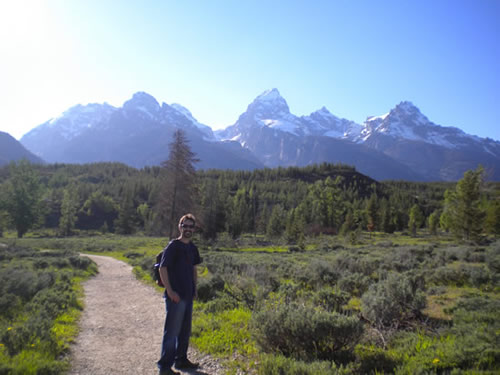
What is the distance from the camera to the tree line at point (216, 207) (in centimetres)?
2269

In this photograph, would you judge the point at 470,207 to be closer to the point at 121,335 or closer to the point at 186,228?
the point at 186,228

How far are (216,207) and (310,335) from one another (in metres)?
40.3

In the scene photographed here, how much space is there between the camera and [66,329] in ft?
24.3

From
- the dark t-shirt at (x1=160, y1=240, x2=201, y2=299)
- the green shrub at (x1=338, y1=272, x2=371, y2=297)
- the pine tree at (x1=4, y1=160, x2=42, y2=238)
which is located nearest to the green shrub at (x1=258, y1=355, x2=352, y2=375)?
the dark t-shirt at (x1=160, y1=240, x2=201, y2=299)

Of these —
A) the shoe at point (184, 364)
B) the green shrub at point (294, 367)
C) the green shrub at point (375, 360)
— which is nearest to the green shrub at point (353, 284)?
the green shrub at point (375, 360)

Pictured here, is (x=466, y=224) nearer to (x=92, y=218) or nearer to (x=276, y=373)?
(x=276, y=373)

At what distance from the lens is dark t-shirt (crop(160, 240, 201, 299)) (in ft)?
16.7

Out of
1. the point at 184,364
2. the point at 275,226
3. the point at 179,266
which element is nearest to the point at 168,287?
the point at 179,266

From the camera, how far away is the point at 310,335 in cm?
523

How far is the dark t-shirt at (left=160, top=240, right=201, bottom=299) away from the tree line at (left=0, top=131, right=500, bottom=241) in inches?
667

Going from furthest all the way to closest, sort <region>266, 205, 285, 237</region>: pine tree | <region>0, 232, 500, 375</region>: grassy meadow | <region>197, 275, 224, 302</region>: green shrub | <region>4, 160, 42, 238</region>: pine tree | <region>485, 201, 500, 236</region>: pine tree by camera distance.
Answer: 1. <region>266, 205, 285, 237</region>: pine tree
2. <region>4, 160, 42, 238</region>: pine tree
3. <region>485, 201, 500, 236</region>: pine tree
4. <region>197, 275, 224, 302</region>: green shrub
5. <region>0, 232, 500, 375</region>: grassy meadow

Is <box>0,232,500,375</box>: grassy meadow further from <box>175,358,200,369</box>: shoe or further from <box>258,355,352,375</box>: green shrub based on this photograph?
<box>175,358,200,369</box>: shoe

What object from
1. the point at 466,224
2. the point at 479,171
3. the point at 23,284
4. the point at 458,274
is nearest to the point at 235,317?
the point at 23,284

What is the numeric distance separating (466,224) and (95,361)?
5127cm
